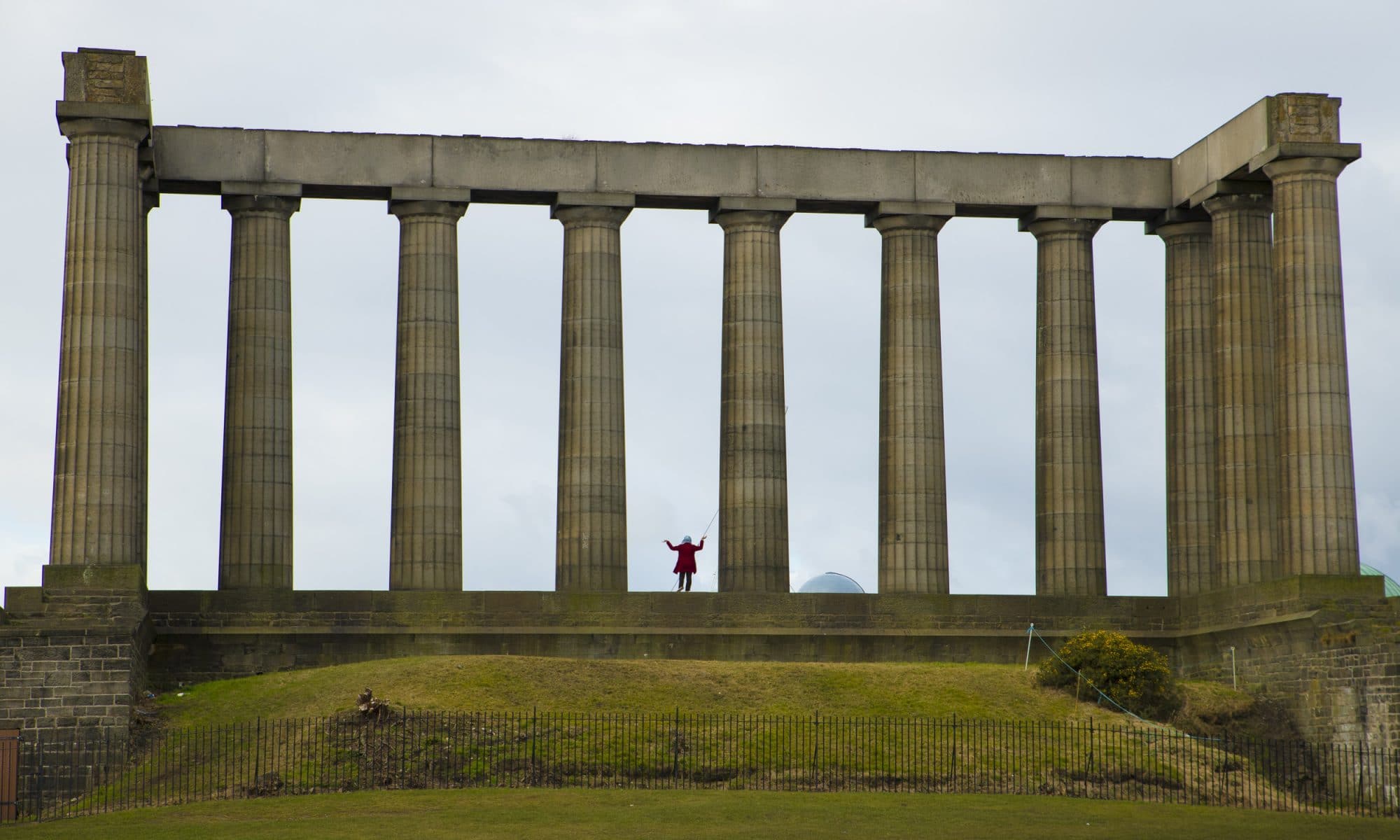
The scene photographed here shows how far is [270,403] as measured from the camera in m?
61.1

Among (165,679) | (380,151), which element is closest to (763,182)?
(380,151)

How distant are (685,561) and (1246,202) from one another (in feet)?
59.7

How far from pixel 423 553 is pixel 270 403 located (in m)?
5.68

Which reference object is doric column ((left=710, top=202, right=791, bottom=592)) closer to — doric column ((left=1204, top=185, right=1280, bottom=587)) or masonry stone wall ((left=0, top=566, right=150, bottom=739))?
doric column ((left=1204, top=185, right=1280, bottom=587))

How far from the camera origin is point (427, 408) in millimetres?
61438

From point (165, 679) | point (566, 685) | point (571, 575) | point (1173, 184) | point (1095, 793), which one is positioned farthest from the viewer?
point (1173, 184)

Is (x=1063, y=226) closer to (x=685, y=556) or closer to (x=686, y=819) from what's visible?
(x=685, y=556)

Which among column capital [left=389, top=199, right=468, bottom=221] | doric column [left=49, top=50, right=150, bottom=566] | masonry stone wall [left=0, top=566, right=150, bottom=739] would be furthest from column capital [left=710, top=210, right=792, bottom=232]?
masonry stone wall [left=0, top=566, right=150, bottom=739]

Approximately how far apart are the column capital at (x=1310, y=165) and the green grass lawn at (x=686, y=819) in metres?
20.8

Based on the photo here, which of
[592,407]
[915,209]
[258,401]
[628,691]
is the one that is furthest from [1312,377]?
[258,401]

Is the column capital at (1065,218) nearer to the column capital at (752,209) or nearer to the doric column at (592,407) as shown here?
the column capital at (752,209)

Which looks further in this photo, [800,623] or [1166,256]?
[1166,256]

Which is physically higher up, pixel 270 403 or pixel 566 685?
pixel 270 403

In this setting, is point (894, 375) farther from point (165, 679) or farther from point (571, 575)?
point (165, 679)
